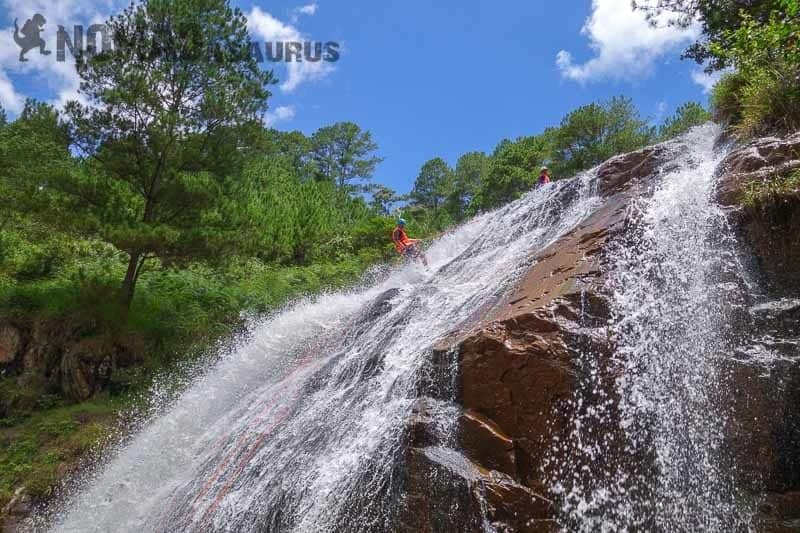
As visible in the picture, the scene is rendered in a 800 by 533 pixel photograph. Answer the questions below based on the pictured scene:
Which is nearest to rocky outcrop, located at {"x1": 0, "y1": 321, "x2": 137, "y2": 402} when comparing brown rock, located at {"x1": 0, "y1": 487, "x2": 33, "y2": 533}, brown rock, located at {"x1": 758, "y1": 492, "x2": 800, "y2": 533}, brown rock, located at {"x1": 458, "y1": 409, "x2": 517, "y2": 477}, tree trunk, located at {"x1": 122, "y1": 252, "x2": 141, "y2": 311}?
tree trunk, located at {"x1": 122, "y1": 252, "x2": 141, "y2": 311}

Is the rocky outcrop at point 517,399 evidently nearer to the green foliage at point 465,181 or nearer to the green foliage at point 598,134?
the green foliage at point 598,134

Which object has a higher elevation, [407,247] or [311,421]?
[407,247]

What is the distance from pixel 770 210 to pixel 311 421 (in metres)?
6.41

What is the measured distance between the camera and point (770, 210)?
650 cm

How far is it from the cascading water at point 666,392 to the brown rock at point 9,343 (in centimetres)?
1395

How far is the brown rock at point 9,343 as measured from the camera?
13180 millimetres

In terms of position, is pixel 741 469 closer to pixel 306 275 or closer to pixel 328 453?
pixel 328 453

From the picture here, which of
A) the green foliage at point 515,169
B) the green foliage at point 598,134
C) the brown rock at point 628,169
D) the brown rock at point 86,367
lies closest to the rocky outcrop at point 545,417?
the brown rock at point 628,169

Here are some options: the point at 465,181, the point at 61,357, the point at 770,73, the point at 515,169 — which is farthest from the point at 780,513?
the point at 465,181

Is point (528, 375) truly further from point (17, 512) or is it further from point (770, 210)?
Answer: point (17, 512)

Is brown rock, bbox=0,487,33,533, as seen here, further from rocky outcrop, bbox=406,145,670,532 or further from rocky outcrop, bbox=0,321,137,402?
rocky outcrop, bbox=406,145,670,532

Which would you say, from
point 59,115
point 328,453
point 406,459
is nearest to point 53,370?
point 59,115

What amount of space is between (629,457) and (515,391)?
1.37 m

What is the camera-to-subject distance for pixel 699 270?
657cm
